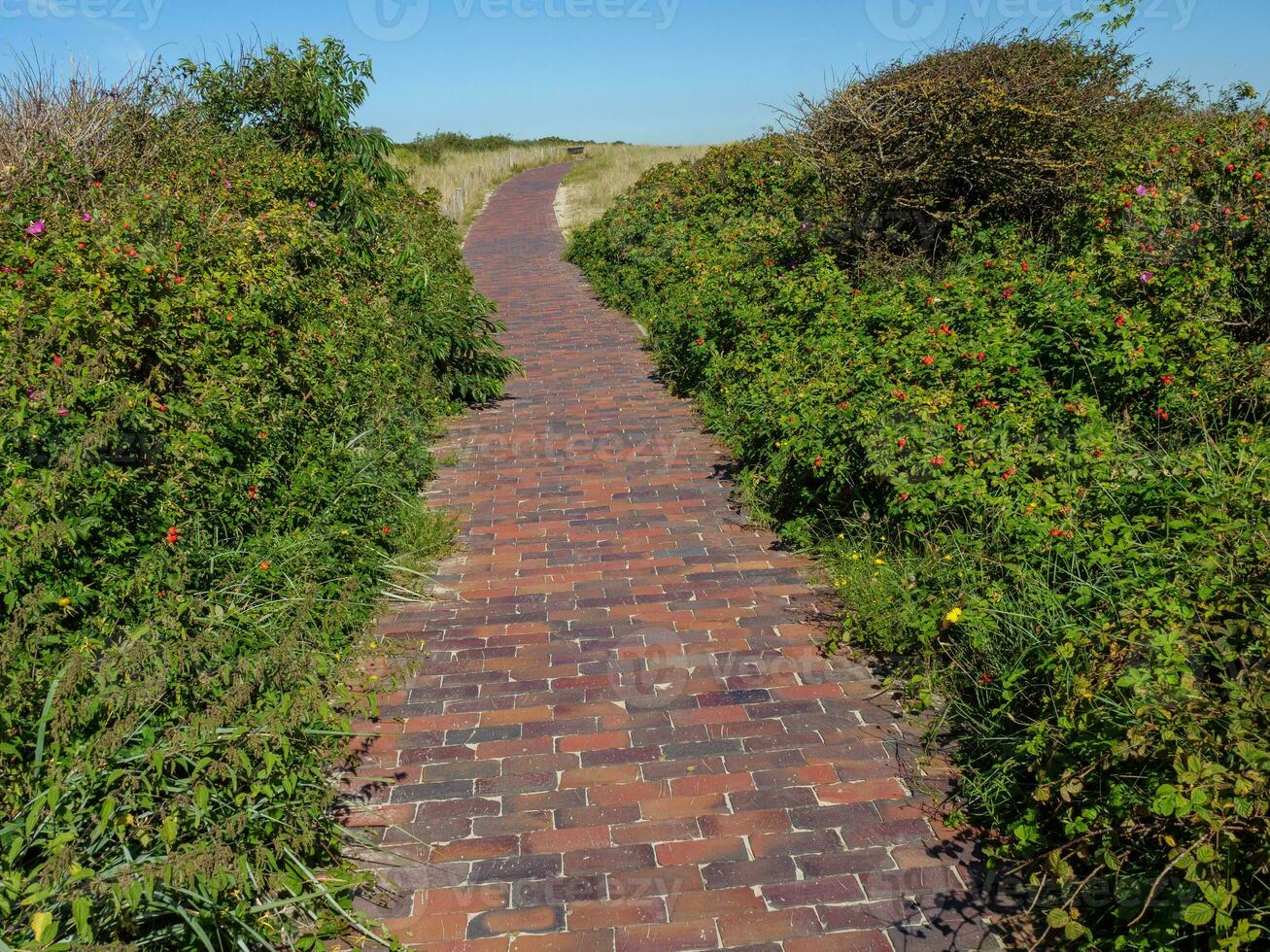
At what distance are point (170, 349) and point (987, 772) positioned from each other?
4.39m

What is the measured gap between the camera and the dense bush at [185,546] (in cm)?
262

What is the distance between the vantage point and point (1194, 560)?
3398 mm

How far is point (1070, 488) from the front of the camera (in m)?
4.27

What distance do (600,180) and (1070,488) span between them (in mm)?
28683

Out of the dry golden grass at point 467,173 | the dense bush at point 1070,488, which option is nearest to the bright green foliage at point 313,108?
the dense bush at point 1070,488

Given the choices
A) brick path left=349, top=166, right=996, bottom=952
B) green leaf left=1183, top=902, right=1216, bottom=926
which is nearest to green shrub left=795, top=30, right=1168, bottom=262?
brick path left=349, top=166, right=996, bottom=952

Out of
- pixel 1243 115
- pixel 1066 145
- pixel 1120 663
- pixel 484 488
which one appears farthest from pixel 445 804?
pixel 1066 145

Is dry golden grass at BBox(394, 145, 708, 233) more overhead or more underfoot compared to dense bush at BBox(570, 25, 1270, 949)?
more overhead

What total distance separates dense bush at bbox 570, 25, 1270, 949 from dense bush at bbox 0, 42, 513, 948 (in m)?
2.57

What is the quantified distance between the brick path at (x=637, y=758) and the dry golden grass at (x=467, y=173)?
1760 cm

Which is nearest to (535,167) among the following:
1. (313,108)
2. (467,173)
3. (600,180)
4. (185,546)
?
(467,173)

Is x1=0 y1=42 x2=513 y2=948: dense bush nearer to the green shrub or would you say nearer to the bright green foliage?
the bright green foliage

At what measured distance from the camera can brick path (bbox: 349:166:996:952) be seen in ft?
10.1

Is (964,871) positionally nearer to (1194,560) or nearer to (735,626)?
(1194,560)
